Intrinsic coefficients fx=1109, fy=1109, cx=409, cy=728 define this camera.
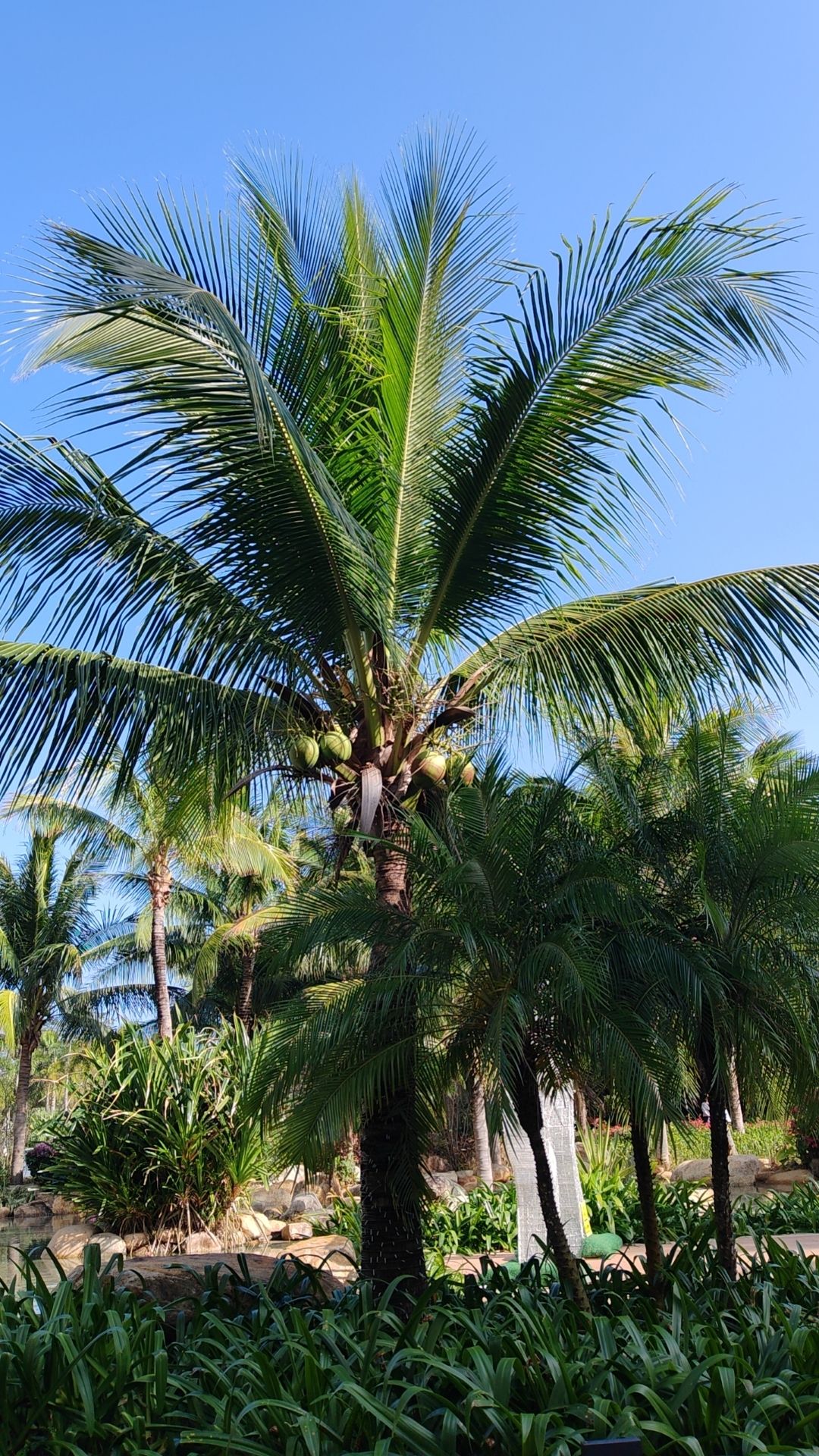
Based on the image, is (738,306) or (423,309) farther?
(423,309)

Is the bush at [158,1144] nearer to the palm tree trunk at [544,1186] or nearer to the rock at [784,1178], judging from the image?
the palm tree trunk at [544,1186]

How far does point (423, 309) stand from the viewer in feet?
21.9

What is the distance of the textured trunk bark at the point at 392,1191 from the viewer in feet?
19.1

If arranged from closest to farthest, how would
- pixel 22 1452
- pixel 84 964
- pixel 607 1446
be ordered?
1. pixel 607 1446
2. pixel 22 1452
3. pixel 84 964

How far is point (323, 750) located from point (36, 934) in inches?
994

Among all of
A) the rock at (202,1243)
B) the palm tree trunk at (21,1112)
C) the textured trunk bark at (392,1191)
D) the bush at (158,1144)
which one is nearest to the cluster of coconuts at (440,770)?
the textured trunk bark at (392,1191)

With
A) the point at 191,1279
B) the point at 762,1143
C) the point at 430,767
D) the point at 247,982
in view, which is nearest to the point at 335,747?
the point at 430,767

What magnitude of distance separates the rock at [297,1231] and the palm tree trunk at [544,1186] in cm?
978

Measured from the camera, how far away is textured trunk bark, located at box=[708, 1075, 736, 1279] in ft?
19.7

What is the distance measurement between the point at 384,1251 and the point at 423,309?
211 inches

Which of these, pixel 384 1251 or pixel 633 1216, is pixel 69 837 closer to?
pixel 633 1216

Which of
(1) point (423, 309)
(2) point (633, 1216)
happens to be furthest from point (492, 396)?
(2) point (633, 1216)

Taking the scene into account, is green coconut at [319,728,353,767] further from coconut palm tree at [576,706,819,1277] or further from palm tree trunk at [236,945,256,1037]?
palm tree trunk at [236,945,256,1037]

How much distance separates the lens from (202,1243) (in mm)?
12328
